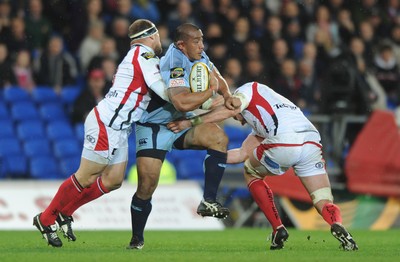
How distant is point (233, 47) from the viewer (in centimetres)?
1916

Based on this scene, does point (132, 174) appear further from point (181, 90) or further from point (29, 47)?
point (181, 90)

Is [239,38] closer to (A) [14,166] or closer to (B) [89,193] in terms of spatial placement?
(A) [14,166]

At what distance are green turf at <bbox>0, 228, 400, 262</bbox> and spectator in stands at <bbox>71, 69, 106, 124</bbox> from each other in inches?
107

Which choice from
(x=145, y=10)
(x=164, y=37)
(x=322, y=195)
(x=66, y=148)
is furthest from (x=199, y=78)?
(x=145, y=10)

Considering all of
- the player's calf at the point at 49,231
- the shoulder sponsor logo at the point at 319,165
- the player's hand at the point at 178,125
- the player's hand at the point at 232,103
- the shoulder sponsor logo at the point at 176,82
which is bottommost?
the player's calf at the point at 49,231

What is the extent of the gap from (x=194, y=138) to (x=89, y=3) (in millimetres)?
7975

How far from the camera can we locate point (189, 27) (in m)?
11.1

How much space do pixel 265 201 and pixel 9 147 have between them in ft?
21.8

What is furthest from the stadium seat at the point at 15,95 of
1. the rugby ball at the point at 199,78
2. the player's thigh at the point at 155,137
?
the rugby ball at the point at 199,78

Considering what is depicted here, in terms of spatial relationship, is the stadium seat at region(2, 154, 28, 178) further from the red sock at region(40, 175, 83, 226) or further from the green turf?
the red sock at region(40, 175, 83, 226)

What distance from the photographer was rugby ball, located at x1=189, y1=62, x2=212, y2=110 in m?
10.9

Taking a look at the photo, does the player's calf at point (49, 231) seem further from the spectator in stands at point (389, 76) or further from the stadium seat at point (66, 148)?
the spectator in stands at point (389, 76)

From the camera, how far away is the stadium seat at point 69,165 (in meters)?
17.1

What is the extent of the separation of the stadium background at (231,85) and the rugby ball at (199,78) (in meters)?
6.38
